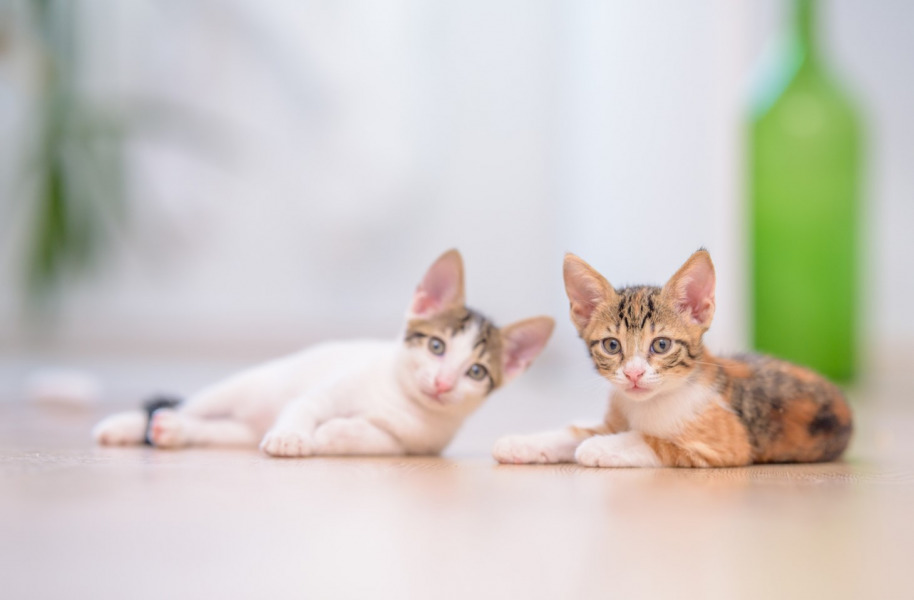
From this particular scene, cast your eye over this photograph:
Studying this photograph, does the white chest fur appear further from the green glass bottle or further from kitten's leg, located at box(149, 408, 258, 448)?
the green glass bottle

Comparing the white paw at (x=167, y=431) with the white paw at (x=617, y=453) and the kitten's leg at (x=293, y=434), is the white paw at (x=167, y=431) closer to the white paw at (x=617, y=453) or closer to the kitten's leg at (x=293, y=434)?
the kitten's leg at (x=293, y=434)

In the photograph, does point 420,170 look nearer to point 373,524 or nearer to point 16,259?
point 16,259

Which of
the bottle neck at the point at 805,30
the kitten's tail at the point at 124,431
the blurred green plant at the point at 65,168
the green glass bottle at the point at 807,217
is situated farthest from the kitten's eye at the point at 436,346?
the blurred green plant at the point at 65,168

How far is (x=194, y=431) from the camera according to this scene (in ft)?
5.01

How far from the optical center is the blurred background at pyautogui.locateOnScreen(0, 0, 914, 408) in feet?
12.9

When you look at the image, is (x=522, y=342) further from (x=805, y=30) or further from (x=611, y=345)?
(x=805, y=30)

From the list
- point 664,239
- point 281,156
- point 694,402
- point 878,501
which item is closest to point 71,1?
point 281,156

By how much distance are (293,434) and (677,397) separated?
572 millimetres

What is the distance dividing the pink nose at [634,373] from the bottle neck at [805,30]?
8.73 feet

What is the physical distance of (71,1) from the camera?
3.99 m

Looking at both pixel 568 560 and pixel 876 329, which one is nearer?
pixel 568 560

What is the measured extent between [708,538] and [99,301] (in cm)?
399

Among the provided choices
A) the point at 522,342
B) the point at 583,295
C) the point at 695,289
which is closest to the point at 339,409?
the point at 522,342

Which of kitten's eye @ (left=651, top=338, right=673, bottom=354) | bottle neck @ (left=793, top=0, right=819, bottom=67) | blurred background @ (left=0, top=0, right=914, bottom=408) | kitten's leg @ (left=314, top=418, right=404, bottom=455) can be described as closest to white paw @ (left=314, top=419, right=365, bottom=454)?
kitten's leg @ (left=314, top=418, right=404, bottom=455)
